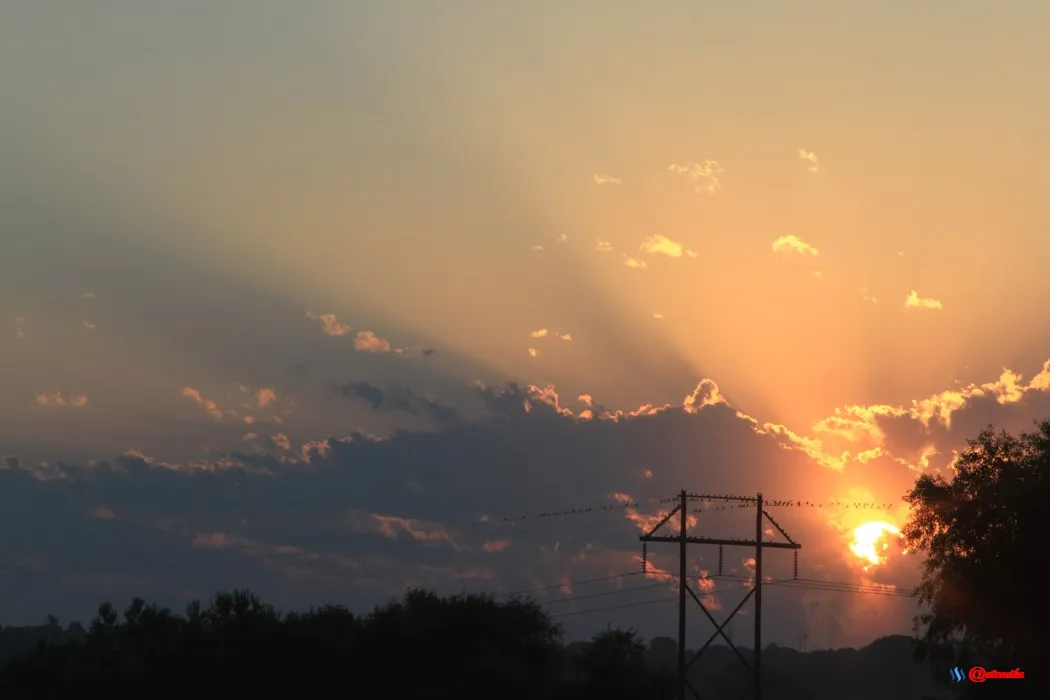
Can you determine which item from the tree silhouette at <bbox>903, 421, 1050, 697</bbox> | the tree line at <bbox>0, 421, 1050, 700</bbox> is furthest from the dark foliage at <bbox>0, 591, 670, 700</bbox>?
the tree silhouette at <bbox>903, 421, 1050, 697</bbox>

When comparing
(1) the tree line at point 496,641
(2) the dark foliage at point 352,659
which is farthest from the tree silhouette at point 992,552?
(2) the dark foliage at point 352,659

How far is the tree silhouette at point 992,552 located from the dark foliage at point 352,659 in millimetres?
27017

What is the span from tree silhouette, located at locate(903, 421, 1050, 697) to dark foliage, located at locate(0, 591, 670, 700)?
27.0 m

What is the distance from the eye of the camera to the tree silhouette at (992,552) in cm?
6762

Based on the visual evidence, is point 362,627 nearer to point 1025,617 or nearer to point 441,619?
point 441,619

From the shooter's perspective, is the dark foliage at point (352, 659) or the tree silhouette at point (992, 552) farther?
the dark foliage at point (352, 659)

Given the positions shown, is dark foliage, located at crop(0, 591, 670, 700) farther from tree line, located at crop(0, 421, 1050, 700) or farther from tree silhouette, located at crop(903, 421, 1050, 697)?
tree silhouette, located at crop(903, 421, 1050, 697)

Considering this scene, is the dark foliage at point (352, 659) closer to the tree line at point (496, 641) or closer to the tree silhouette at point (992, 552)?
the tree line at point (496, 641)

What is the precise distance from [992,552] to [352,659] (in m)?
48.5

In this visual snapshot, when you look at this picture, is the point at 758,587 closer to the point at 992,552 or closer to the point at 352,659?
the point at 992,552

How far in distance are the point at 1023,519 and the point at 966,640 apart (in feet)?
28.1

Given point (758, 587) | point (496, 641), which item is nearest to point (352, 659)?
point (496, 641)

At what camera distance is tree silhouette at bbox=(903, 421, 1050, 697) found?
67.6 metres

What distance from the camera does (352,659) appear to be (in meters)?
96.2
